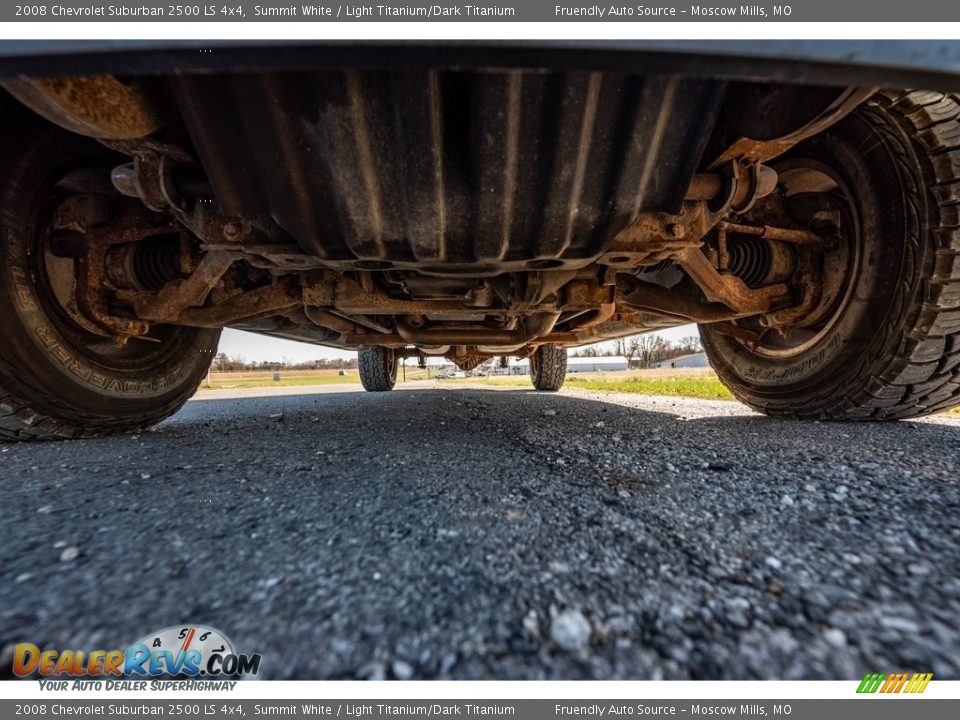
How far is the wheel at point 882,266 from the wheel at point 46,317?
8.86 feet

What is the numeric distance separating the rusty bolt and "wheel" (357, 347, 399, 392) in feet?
11.8

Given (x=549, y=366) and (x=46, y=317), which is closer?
(x=46, y=317)

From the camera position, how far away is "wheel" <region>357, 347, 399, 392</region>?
481 centimetres

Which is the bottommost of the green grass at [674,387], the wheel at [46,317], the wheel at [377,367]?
the green grass at [674,387]

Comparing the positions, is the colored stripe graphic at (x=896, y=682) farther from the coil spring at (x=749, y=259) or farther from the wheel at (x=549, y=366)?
the wheel at (x=549, y=366)

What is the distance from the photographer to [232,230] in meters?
1.05

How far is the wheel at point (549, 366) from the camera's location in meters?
4.96

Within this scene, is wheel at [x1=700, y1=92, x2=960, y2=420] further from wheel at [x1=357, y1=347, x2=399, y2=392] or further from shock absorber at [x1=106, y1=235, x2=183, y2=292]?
wheel at [x1=357, y1=347, x2=399, y2=392]

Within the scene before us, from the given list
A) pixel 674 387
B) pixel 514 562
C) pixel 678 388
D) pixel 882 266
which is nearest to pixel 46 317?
pixel 514 562

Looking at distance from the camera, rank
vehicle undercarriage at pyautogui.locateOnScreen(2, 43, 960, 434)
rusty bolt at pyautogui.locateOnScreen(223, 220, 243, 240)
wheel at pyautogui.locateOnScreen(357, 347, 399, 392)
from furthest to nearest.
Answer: wheel at pyautogui.locateOnScreen(357, 347, 399, 392) < rusty bolt at pyautogui.locateOnScreen(223, 220, 243, 240) < vehicle undercarriage at pyautogui.locateOnScreen(2, 43, 960, 434)

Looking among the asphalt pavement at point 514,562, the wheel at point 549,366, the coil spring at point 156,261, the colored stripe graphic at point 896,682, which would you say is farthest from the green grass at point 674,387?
the coil spring at point 156,261

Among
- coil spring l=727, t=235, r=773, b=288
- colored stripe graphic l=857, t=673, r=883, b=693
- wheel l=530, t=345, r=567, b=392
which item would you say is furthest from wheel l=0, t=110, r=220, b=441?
wheel l=530, t=345, r=567, b=392

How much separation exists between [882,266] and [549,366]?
3717 mm

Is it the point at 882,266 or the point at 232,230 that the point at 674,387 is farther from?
the point at 232,230
